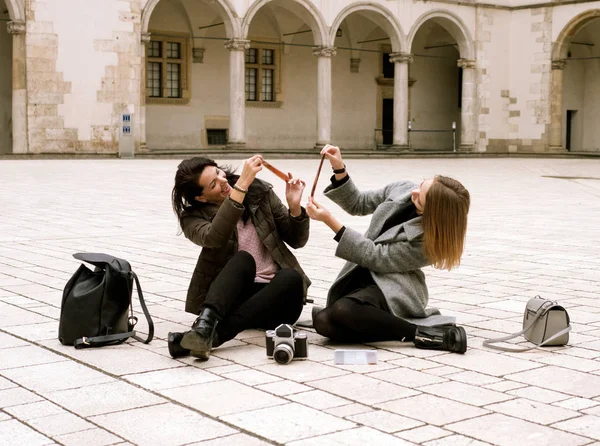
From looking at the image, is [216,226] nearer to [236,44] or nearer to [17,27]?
[17,27]

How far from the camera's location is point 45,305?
5797 mm

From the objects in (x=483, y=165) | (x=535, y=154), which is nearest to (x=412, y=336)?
(x=483, y=165)

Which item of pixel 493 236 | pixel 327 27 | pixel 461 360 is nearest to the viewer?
pixel 461 360

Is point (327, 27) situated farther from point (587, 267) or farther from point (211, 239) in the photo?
point (211, 239)

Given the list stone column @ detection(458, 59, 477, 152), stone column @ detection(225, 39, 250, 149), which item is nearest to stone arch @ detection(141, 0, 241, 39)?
stone column @ detection(225, 39, 250, 149)

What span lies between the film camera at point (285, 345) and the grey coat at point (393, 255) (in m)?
0.49

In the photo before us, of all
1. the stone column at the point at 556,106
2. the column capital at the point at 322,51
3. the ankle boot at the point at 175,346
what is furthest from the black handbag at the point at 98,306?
the stone column at the point at 556,106

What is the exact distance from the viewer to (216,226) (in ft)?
15.3

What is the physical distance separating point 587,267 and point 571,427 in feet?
14.6

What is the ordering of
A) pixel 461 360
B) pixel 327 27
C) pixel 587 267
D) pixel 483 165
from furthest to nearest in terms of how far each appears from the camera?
1. pixel 327 27
2. pixel 483 165
3. pixel 587 267
4. pixel 461 360

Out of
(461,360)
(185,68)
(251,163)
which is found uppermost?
(185,68)

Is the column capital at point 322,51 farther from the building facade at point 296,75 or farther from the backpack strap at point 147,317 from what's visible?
the backpack strap at point 147,317

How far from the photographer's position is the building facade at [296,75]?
24000 mm

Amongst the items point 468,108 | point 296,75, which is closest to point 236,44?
point 296,75
